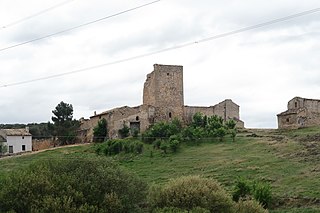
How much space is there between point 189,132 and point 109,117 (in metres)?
11.0

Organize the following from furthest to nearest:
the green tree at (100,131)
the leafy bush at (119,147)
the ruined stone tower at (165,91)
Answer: the ruined stone tower at (165,91) < the green tree at (100,131) < the leafy bush at (119,147)

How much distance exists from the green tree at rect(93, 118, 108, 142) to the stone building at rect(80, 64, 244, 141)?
0.47m

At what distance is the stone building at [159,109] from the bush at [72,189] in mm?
29252

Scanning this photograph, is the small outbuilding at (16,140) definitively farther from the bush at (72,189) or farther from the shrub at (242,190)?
the shrub at (242,190)

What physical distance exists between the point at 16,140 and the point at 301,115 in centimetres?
3330

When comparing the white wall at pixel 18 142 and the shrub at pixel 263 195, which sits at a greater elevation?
the white wall at pixel 18 142

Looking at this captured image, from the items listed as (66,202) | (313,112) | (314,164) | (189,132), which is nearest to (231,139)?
(189,132)

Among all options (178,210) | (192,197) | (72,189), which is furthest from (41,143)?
(178,210)

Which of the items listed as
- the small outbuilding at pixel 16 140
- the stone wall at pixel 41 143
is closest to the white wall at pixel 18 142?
the small outbuilding at pixel 16 140

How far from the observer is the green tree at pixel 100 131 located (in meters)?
61.0

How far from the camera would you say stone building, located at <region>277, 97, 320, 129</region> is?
55562mm

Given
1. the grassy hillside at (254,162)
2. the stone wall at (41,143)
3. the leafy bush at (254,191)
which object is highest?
the stone wall at (41,143)

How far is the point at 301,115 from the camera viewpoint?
55656 mm

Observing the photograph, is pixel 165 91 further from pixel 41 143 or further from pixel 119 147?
pixel 41 143
